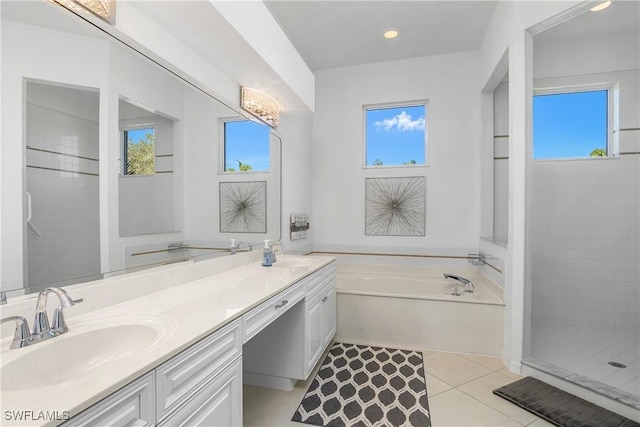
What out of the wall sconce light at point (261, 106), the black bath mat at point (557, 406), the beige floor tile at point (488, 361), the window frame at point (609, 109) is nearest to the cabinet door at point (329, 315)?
the beige floor tile at point (488, 361)

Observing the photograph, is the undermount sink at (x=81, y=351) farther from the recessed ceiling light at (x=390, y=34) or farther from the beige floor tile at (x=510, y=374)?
the recessed ceiling light at (x=390, y=34)

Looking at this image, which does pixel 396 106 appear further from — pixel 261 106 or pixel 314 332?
pixel 314 332

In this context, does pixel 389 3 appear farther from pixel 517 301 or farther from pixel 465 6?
pixel 517 301

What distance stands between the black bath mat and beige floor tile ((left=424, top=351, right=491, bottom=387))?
228mm

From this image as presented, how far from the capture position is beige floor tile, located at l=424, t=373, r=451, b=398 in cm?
209

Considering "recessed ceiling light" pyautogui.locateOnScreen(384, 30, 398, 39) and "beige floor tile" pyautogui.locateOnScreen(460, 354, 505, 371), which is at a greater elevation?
"recessed ceiling light" pyautogui.locateOnScreen(384, 30, 398, 39)

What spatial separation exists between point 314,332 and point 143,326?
1.37m

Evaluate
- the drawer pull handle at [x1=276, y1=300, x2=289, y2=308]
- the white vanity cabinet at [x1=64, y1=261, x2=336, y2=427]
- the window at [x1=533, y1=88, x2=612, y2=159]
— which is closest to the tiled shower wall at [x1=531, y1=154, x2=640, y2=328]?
the window at [x1=533, y1=88, x2=612, y2=159]

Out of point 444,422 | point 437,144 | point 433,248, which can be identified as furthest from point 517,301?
point 437,144

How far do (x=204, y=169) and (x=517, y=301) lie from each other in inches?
96.6

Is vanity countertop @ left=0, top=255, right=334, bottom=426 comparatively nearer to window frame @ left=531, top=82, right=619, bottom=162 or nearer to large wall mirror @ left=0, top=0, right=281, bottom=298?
large wall mirror @ left=0, top=0, right=281, bottom=298

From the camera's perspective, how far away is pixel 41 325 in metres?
0.92

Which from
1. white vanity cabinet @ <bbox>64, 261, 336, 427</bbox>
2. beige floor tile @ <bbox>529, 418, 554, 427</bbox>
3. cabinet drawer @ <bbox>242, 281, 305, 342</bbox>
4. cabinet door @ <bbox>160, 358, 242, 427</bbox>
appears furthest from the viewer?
beige floor tile @ <bbox>529, 418, 554, 427</bbox>

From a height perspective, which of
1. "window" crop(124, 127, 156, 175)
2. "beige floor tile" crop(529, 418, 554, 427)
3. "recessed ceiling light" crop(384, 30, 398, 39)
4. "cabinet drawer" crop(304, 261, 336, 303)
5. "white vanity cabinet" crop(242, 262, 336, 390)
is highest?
"recessed ceiling light" crop(384, 30, 398, 39)
